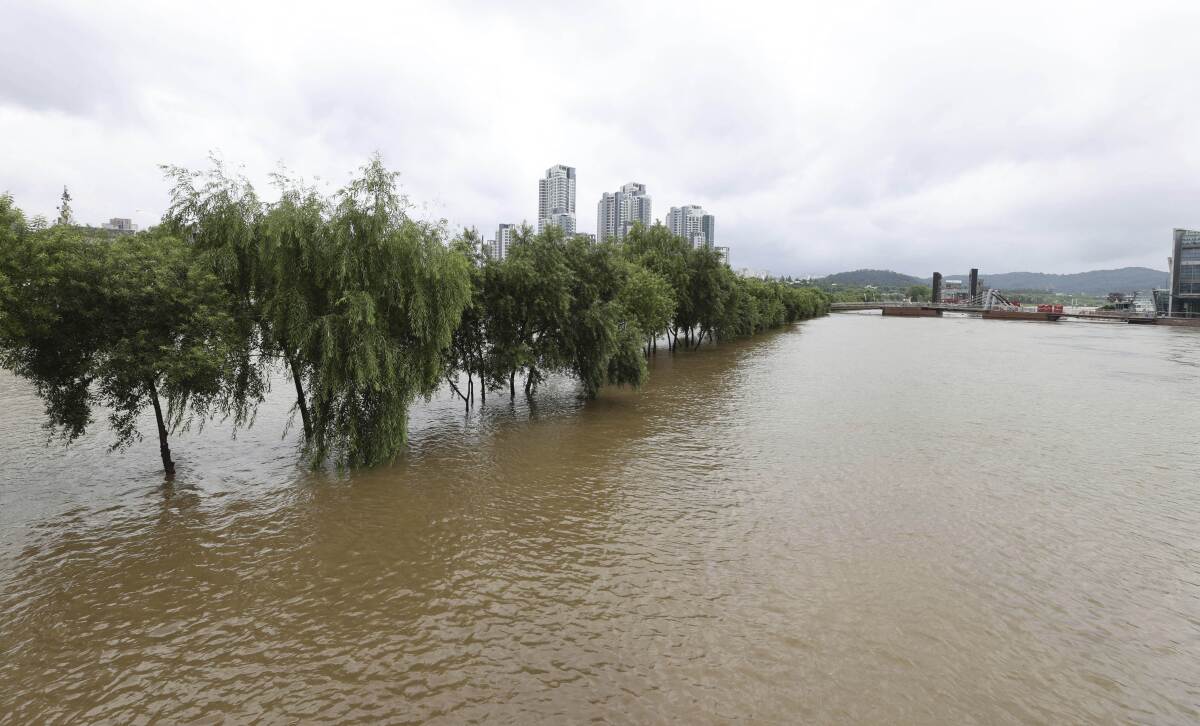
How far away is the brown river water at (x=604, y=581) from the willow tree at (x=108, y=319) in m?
3.48

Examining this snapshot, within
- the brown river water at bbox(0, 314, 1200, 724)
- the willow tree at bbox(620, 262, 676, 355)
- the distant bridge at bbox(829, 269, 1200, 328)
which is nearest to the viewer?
the brown river water at bbox(0, 314, 1200, 724)

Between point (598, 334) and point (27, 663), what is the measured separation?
21.6 meters

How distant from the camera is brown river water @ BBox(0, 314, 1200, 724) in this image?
9102 mm

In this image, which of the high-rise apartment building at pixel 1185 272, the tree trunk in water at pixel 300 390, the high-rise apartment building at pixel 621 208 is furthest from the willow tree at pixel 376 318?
the high-rise apartment building at pixel 1185 272

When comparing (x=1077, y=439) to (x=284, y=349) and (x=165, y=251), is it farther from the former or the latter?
(x=165, y=251)

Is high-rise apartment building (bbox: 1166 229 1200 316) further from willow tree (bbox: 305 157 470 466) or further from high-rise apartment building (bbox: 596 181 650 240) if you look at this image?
willow tree (bbox: 305 157 470 466)

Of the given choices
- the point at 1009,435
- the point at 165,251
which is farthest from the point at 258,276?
the point at 1009,435

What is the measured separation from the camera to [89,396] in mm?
16188

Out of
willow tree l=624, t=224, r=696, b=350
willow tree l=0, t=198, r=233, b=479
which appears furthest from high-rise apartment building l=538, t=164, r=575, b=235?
willow tree l=0, t=198, r=233, b=479

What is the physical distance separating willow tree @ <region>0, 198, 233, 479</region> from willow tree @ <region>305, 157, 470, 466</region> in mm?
2991

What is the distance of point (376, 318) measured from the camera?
58.0ft

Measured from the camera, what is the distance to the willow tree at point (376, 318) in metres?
16.9

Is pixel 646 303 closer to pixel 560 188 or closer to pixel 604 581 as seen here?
pixel 604 581

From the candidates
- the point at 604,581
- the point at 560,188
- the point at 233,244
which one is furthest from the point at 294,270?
the point at 560,188
